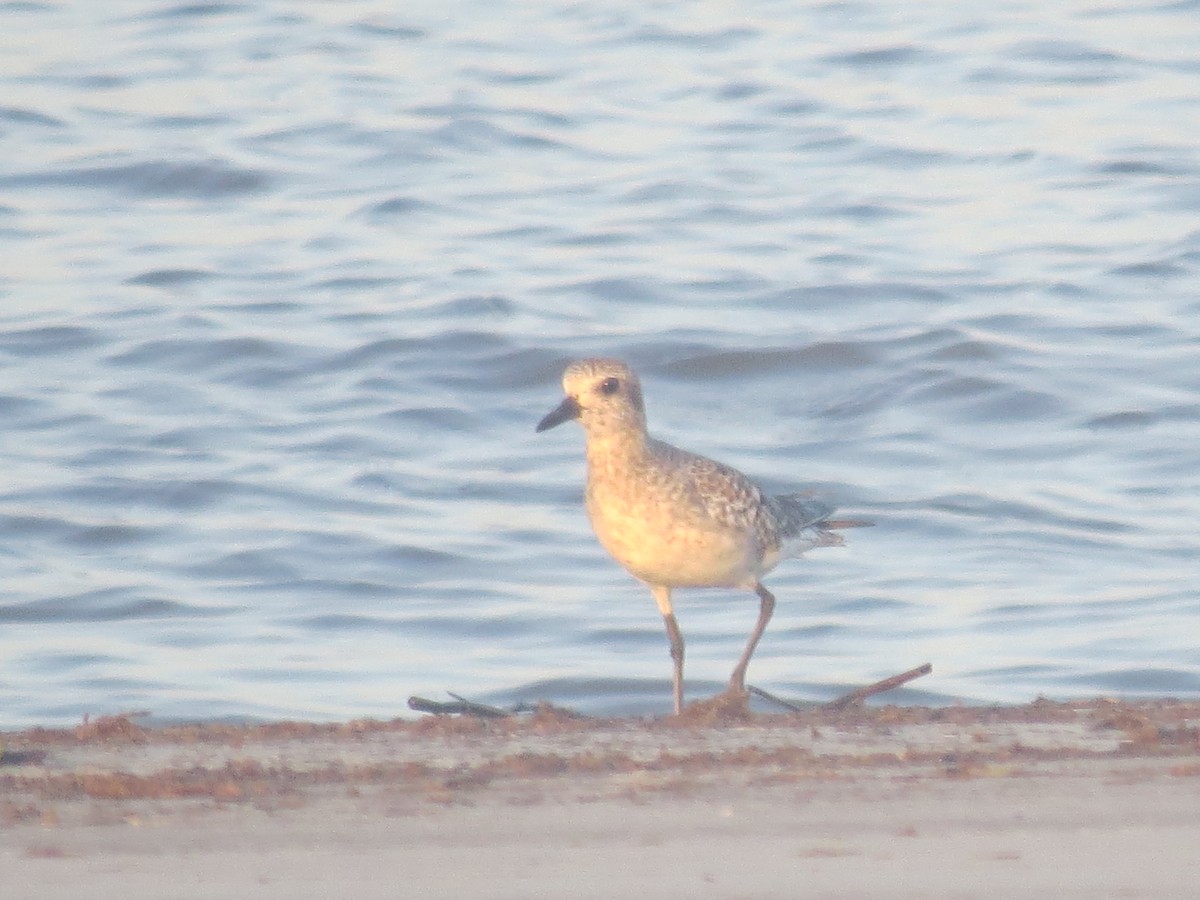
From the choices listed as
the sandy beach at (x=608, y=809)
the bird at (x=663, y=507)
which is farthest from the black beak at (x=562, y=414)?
the sandy beach at (x=608, y=809)

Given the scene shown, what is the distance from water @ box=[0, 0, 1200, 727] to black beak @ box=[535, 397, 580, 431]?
1470 millimetres

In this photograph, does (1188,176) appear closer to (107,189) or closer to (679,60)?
(679,60)

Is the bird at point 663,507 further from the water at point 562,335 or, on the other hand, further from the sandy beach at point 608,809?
the sandy beach at point 608,809

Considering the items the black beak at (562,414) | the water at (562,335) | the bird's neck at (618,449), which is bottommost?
the water at (562,335)

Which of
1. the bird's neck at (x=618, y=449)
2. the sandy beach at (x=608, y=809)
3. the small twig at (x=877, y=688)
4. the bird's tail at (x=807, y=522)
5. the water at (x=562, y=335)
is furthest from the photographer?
the water at (x=562, y=335)

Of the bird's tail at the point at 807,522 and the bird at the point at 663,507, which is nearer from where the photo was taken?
the bird at the point at 663,507

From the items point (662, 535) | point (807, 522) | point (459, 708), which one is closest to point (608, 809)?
point (459, 708)

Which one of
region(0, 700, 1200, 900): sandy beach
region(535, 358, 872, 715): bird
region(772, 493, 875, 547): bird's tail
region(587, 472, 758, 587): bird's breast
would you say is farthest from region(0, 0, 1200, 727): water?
region(0, 700, 1200, 900): sandy beach

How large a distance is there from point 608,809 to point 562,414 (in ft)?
8.55

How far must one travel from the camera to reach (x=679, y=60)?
18484 mm

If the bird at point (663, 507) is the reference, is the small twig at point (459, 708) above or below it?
below

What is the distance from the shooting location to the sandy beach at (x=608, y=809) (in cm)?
361

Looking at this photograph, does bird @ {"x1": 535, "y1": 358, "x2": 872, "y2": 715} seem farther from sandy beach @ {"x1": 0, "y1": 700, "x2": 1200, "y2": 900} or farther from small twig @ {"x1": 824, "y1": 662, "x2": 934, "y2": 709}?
sandy beach @ {"x1": 0, "y1": 700, "x2": 1200, "y2": 900}

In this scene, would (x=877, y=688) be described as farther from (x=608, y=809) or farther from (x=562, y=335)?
(x=562, y=335)
